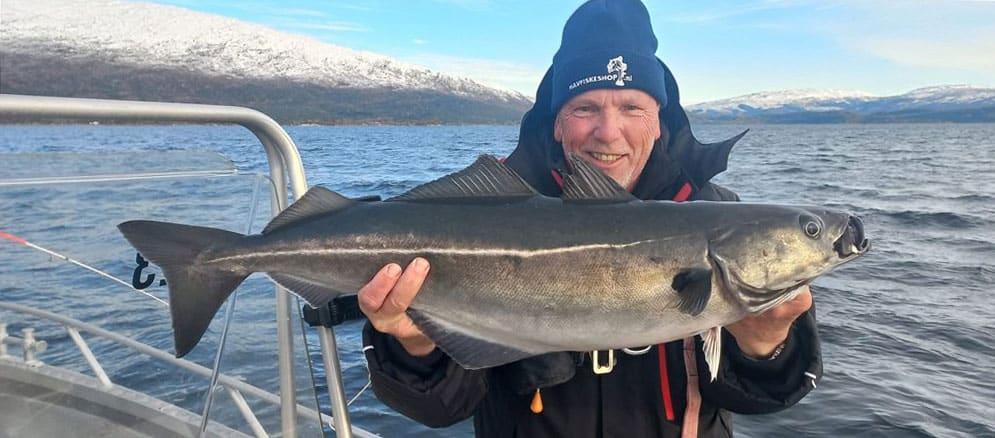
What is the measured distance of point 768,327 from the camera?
133 inches

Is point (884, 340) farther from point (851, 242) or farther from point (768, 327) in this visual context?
point (851, 242)

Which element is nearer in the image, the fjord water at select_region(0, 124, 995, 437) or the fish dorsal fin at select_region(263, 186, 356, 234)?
the fish dorsal fin at select_region(263, 186, 356, 234)

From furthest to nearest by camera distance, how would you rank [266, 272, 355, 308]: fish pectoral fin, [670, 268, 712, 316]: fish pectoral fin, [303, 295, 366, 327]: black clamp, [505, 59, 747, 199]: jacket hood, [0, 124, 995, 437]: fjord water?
[505, 59, 747, 199]: jacket hood → [0, 124, 995, 437]: fjord water → [303, 295, 366, 327]: black clamp → [266, 272, 355, 308]: fish pectoral fin → [670, 268, 712, 316]: fish pectoral fin

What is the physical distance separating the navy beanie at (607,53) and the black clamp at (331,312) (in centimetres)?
207

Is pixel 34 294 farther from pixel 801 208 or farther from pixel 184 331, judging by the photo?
pixel 801 208

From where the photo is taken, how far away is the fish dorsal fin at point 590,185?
130 inches

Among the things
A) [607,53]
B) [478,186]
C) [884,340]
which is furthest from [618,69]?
[884,340]

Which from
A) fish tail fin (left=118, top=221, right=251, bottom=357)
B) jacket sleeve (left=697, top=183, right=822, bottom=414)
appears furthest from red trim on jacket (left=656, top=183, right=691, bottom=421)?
fish tail fin (left=118, top=221, right=251, bottom=357)

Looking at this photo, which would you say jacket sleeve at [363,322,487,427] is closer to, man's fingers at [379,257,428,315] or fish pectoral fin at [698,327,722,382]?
man's fingers at [379,257,428,315]

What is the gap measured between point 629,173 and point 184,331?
280 cm

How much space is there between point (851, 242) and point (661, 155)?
1.57m

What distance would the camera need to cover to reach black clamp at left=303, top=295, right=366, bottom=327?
3426 mm

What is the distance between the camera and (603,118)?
424 centimetres

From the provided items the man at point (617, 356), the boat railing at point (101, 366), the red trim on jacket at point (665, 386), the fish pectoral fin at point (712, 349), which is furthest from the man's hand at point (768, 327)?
the boat railing at point (101, 366)
